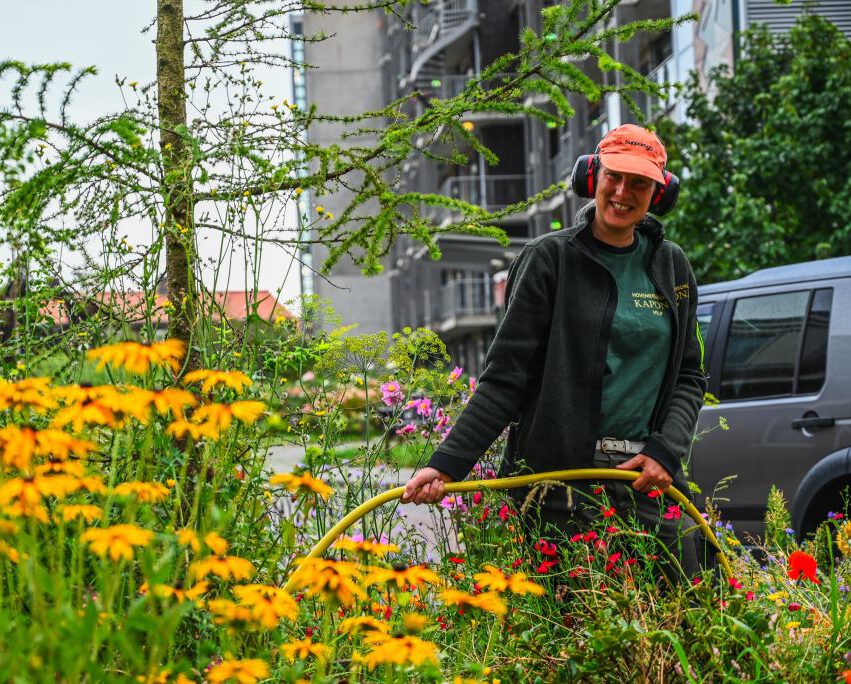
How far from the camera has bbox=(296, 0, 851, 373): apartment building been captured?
69.1 ft

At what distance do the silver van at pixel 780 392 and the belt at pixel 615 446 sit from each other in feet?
8.82

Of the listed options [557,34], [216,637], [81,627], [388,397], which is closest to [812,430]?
[388,397]

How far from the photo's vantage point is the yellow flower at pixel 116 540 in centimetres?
177

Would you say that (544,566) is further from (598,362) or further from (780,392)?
(780,392)

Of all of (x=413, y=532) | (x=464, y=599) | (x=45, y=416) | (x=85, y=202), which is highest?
(x=85, y=202)

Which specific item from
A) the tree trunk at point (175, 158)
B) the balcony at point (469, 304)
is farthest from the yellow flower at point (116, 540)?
the balcony at point (469, 304)

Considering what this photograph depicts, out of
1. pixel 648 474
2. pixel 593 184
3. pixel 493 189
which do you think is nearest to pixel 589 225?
pixel 593 184

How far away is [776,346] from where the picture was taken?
661cm

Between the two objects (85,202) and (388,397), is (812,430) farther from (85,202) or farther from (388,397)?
(85,202)

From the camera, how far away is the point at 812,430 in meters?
6.24

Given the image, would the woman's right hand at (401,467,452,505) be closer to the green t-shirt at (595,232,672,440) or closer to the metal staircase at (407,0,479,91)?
the green t-shirt at (595,232,672,440)

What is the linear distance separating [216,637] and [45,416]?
107 centimetres

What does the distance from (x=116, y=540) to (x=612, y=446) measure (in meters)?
1.88

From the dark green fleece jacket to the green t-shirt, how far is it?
29 millimetres
